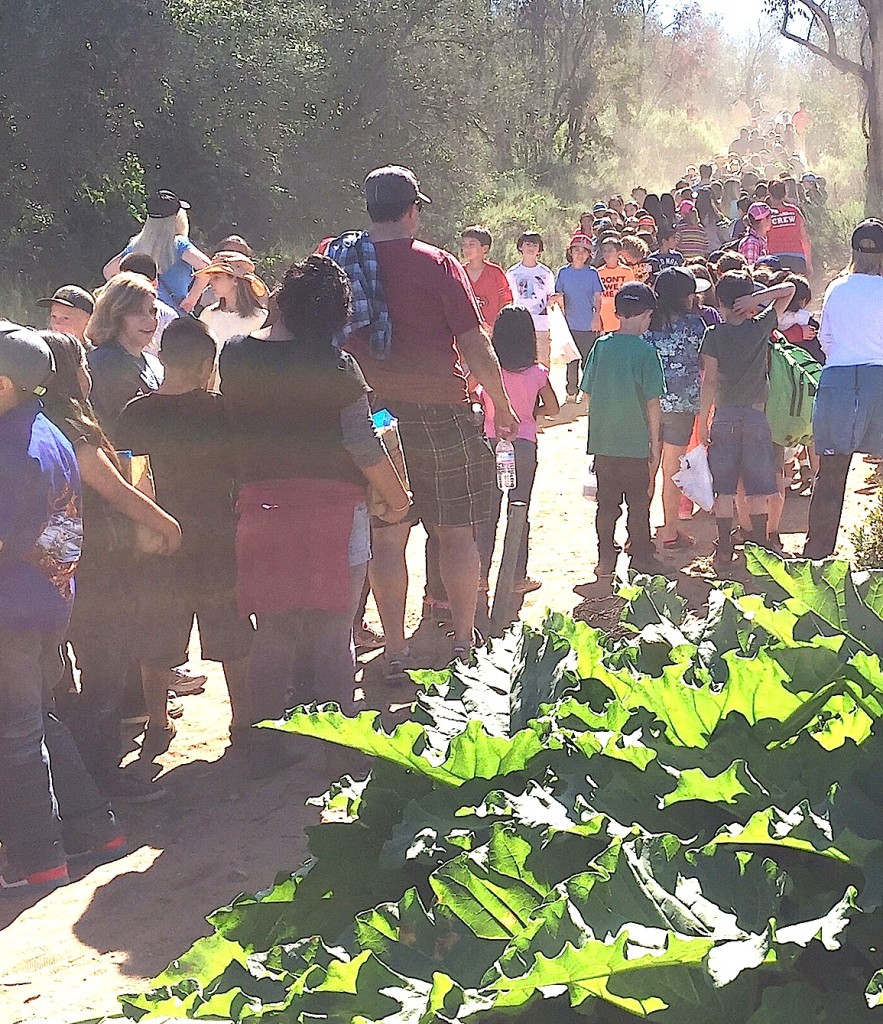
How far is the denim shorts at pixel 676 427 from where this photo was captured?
7574mm

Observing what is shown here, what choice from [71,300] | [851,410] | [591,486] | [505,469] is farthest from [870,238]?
[71,300]

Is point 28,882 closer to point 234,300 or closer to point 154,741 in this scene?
point 154,741

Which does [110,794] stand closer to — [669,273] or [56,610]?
[56,610]

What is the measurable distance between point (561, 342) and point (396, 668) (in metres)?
6.52

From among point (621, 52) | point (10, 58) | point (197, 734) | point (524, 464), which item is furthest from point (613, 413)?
point (621, 52)

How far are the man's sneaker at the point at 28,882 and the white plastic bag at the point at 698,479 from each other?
394cm

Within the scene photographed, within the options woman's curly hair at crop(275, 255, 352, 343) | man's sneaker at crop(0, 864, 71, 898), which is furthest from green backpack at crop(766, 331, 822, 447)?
man's sneaker at crop(0, 864, 71, 898)

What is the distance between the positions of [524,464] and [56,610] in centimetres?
311

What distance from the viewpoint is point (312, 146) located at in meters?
21.6

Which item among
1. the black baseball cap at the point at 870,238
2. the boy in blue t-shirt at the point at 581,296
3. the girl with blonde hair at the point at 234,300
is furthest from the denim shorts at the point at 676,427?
the boy in blue t-shirt at the point at 581,296

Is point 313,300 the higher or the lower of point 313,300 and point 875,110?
the lower

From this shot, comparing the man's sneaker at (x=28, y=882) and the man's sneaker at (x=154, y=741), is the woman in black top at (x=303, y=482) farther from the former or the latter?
the man's sneaker at (x=28, y=882)

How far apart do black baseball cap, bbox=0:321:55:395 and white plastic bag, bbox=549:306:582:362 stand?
7.92 meters

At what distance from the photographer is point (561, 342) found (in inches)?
465
